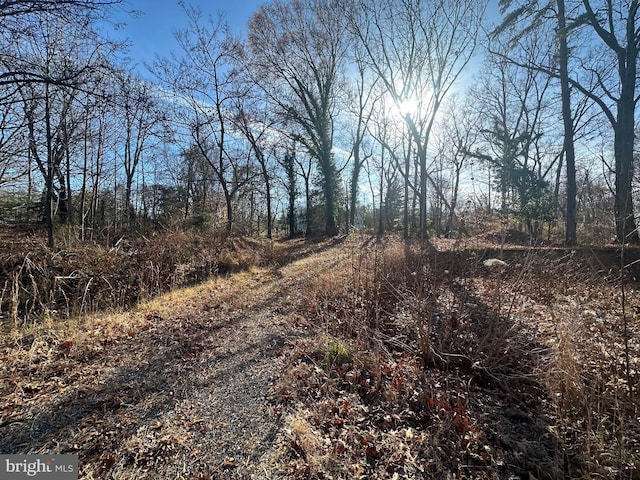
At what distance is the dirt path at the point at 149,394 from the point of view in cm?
202

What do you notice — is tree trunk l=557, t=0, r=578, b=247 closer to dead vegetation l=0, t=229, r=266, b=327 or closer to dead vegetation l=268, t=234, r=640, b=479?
dead vegetation l=268, t=234, r=640, b=479

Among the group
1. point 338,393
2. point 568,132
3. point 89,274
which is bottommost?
point 338,393

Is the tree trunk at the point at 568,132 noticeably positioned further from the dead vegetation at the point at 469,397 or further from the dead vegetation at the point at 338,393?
the dead vegetation at the point at 469,397

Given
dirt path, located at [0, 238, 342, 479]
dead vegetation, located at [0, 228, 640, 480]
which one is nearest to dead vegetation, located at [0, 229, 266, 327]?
dead vegetation, located at [0, 228, 640, 480]

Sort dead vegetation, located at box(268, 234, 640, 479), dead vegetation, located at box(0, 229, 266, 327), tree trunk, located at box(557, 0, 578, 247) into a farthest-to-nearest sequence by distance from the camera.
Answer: tree trunk, located at box(557, 0, 578, 247) → dead vegetation, located at box(0, 229, 266, 327) → dead vegetation, located at box(268, 234, 640, 479)

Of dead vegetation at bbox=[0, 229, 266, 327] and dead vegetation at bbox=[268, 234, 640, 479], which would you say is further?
dead vegetation at bbox=[0, 229, 266, 327]

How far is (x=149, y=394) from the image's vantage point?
8.99 ft

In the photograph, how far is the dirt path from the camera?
6.63 ft

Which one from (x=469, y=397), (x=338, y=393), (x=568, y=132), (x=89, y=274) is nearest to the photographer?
(x=469, y=397)

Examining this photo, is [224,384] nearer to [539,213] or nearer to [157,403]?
[157,403]

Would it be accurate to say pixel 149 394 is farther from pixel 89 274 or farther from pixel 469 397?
pixel 89 274

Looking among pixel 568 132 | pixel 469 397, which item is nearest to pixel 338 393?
pixel 469 397

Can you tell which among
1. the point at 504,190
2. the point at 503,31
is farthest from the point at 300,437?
the point at 504,190

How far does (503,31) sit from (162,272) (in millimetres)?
14855
